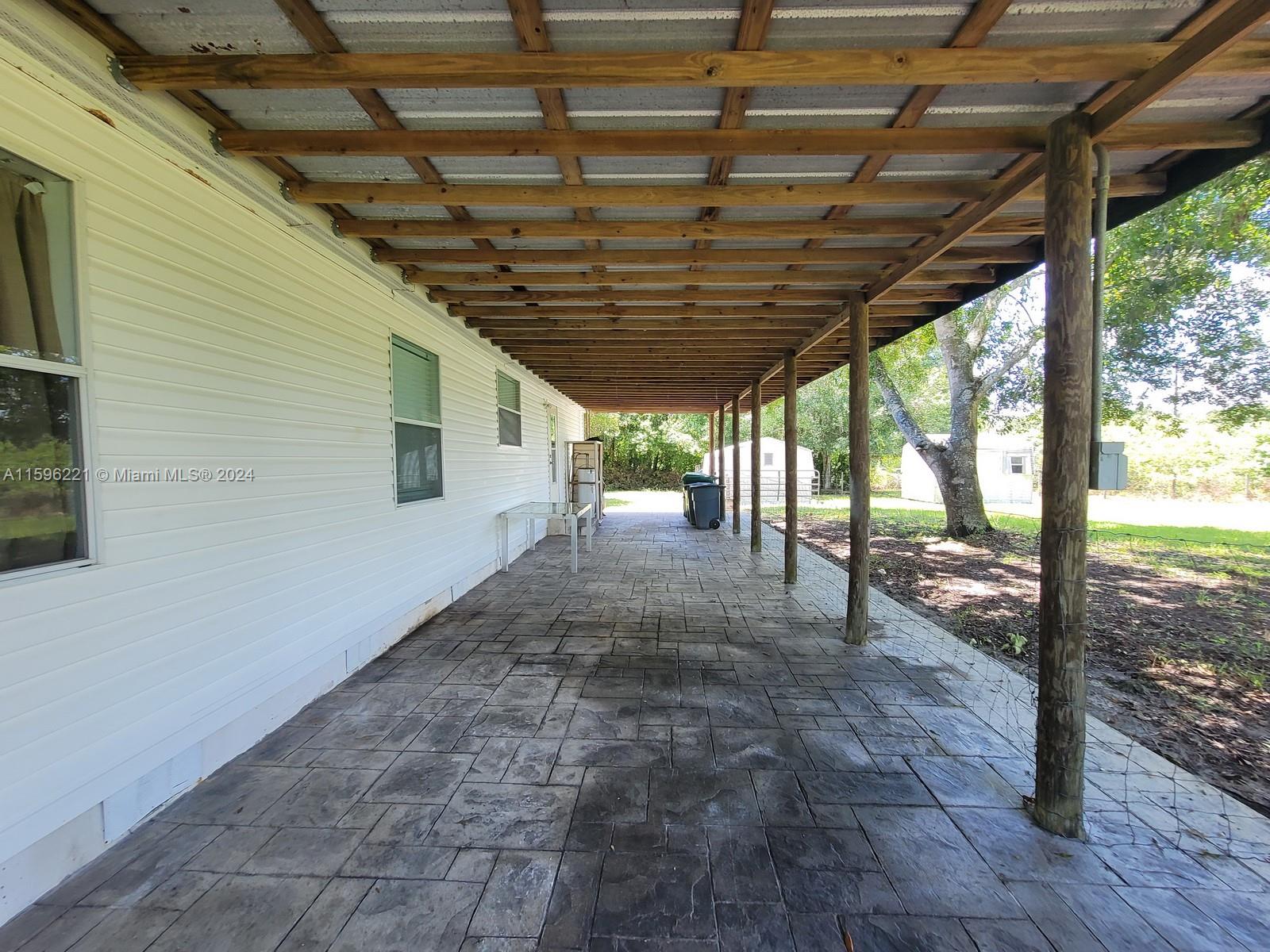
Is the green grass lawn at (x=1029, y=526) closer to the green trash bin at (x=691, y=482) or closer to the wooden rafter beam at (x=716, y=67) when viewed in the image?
the green trash bin at (x=691, y=482)

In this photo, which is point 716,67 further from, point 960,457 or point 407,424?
point 960,457

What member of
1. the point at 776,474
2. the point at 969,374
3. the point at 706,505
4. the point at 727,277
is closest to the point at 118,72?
the point at 727,277

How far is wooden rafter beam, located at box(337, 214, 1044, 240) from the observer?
2.71 metres

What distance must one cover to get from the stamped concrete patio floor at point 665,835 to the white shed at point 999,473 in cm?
1828

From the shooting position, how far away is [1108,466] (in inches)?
72.6

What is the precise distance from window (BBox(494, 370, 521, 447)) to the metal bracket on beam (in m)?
4.46

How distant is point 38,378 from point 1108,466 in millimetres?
3704

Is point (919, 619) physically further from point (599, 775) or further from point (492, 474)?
point (492, 474)

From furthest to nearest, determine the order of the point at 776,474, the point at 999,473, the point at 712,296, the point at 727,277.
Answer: the point at 999,473
the point at 776,474
the point at 712,296
the point at 727,277

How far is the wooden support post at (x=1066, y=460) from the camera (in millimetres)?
1806

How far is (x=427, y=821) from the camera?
1.87 meters

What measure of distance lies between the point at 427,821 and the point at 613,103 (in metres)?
2.86

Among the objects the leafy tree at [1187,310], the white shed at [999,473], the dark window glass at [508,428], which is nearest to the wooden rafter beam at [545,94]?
the dark window glass at [508,428]

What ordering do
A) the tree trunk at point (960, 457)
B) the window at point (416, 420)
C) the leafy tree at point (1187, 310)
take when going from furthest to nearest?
the tree trunk at point (960, 457) → the leafy tree at point (1187, 310) → the window at point (416, 420)
